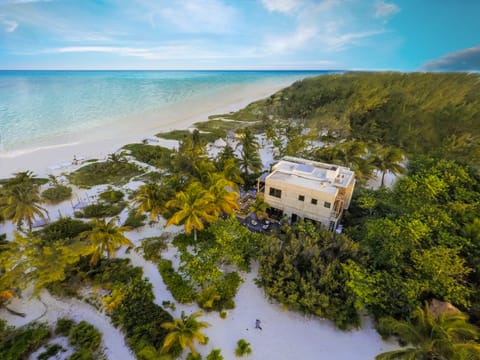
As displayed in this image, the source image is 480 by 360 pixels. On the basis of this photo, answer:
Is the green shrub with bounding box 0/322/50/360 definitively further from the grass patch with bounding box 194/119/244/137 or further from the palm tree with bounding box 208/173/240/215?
the grass patch with bounding box 194/119/244/137

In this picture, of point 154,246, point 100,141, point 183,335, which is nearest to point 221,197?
point 154,246

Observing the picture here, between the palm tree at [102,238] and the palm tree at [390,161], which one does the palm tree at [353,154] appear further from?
the palm tree at [102,238]

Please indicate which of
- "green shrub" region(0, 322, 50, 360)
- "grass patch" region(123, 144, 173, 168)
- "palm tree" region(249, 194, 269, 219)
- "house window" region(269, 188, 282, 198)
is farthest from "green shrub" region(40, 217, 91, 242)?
"house window" region(269, 188, 282, 198)

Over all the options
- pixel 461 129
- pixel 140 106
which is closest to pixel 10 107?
pixel 140 106

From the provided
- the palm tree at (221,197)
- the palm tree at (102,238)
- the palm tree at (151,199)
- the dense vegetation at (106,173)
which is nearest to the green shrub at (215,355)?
the palm tree at (102,238)

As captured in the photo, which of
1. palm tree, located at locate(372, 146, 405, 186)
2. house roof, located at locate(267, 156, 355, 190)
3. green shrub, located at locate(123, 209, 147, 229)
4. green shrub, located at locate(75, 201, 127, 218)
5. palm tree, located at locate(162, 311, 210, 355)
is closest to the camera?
palm tree, located at locate(162, 311, 210, 355)
